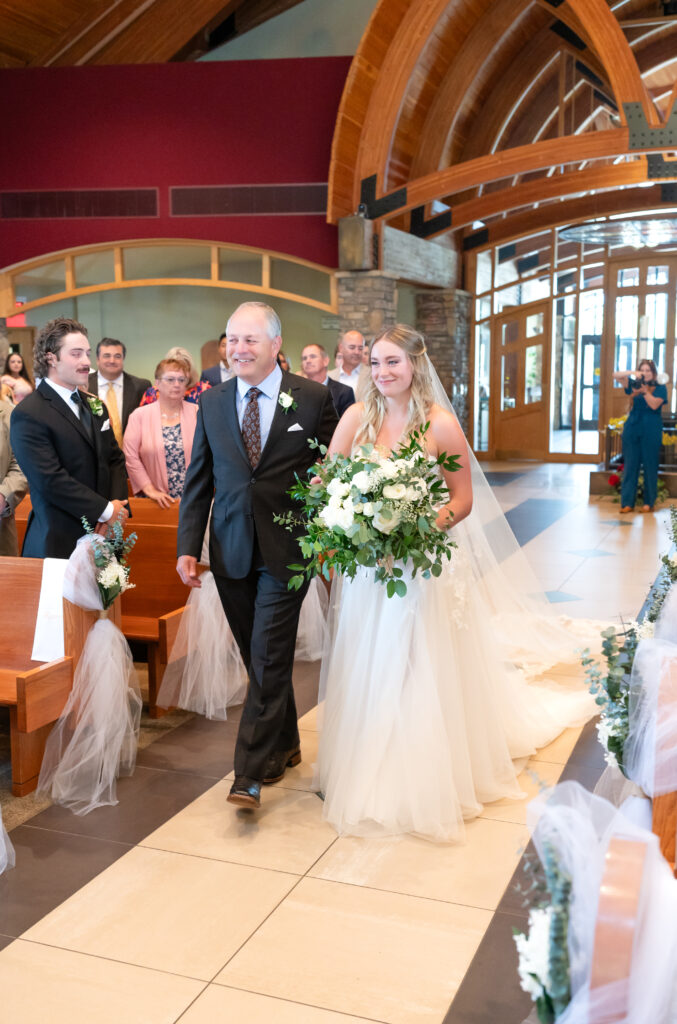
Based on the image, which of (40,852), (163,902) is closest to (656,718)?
(163,902)

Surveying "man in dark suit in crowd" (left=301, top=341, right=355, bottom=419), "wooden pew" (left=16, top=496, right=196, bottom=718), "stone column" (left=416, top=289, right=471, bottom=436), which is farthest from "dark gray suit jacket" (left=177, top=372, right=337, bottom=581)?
"stone column" (left=416, top=289, right=471, bottom=436)

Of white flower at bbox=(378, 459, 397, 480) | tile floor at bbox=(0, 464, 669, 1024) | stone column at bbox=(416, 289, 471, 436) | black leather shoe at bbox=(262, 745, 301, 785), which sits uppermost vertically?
stone column at bbox=(416, 289, 471, 436)

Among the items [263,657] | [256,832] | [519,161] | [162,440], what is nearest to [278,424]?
[263,657]

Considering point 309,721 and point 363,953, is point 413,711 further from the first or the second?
point 309,721

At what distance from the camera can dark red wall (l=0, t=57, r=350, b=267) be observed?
13.8 m

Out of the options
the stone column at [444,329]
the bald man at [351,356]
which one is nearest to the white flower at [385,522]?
the bald man at [351,356]

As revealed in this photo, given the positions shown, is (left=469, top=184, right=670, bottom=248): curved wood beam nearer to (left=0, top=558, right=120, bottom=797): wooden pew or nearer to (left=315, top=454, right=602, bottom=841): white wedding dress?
(left=315, top=454, right=602, bottom=841): white wedding dress

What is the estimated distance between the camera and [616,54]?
1177cm

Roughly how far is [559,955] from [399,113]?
531 inches

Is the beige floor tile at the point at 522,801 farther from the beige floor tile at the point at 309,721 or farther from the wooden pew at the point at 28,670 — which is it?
the wooden pew at the point at 28,670

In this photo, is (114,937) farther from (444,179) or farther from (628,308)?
(628,308)

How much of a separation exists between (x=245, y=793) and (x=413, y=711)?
69cm

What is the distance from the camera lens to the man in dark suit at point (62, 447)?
173 inches

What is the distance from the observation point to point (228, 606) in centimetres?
395
